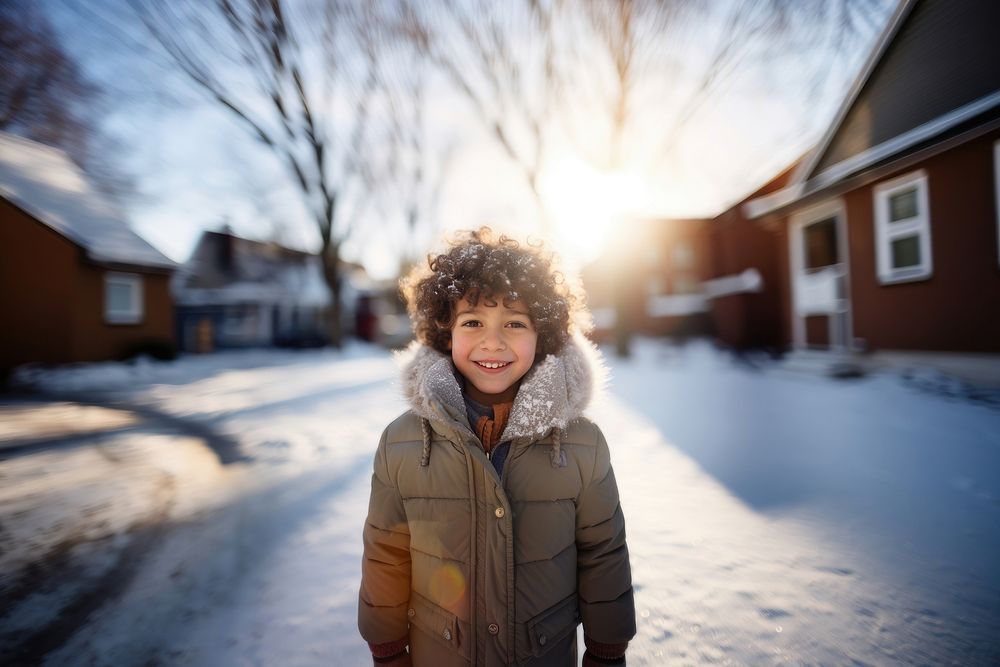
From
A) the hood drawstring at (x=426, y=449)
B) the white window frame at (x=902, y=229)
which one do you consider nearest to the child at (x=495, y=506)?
the hood drawstring at (x=426, y=449)

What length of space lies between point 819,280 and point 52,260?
10039 millimetres

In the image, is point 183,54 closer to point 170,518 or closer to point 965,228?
point 170,518

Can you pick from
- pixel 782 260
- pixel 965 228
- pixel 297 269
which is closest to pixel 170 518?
pixel 965 228

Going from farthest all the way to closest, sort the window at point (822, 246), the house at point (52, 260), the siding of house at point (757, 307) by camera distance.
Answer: the siding of house at point (757, 307) → the window at point (822, 246) → the house at point (52, 260)

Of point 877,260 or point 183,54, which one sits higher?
point 183,54

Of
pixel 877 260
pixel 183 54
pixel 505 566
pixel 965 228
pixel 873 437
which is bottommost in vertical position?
pixel 873 437

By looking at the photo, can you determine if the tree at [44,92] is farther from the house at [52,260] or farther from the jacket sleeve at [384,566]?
the jacket sleeve at [384,566]

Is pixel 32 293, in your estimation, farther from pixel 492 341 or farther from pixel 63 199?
pixel 492 341

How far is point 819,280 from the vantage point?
766 centimetres

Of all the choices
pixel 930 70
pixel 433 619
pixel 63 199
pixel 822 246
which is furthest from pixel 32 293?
pixel 822 246

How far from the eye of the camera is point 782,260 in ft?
30.1

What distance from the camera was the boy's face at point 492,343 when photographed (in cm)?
131

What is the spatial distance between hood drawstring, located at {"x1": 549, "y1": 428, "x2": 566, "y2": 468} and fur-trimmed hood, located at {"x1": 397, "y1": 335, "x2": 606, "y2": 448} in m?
0.03

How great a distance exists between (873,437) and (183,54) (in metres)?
5.81
